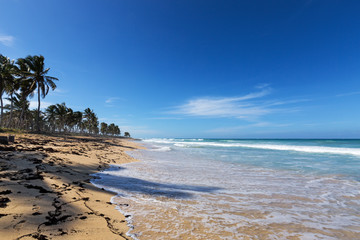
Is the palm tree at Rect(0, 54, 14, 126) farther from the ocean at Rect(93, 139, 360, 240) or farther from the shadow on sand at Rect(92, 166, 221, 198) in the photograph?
the ocean at Rect(93, 139, 360, 240)

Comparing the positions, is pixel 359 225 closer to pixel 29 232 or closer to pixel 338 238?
pixel 338 238

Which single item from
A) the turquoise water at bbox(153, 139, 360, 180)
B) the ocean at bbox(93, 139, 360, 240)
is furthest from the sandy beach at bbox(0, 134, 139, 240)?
the turquoise water at bbox(153, 139, 360, 180)

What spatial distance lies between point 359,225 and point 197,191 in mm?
4173

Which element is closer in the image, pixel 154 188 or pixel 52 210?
pixel 52 210

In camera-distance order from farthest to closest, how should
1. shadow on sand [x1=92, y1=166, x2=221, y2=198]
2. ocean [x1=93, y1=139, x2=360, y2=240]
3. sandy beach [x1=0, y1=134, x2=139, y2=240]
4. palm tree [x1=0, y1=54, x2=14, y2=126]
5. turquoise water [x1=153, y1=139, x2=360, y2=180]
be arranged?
palm tree [x1=0, y1=54, x2=14, y2=126] → turquoise water [x1=153, y1=139, x2=360, y2=180] → shadow on sand [x1=92, y1=166, x2=221, y2=198] → ocean [x1=93, y1=139, x2=360, y2=240] → sandy beach [x1=0, y1=134, x2=139, y2=240]

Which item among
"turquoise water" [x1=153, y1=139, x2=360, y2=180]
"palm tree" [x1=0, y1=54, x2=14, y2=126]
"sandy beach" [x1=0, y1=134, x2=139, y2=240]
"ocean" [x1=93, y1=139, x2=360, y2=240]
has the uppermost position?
"palm tree" [x1=0, y1=54, x2=14, y2=126]

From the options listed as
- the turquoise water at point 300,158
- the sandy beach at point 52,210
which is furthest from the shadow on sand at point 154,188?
the turquoise water at point 300,158

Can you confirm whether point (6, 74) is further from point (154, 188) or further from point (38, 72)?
point (154, 188)

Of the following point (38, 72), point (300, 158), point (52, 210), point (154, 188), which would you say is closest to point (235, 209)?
point (154, 188)

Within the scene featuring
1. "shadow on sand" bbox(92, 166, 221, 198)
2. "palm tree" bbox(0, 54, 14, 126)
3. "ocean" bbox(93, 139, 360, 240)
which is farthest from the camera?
"palm tree" bbox(0, 54, 14, 126)

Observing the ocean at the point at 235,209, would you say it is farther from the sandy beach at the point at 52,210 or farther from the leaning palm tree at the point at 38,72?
the leaning palm tree at the point at 38,72

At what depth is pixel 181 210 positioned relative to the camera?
425cm

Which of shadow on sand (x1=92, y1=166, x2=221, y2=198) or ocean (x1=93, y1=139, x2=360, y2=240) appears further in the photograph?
shadow on sand (x1=92, y1=166, x2=221, y2=198)

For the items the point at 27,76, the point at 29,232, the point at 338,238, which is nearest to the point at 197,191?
the point at 338,238
